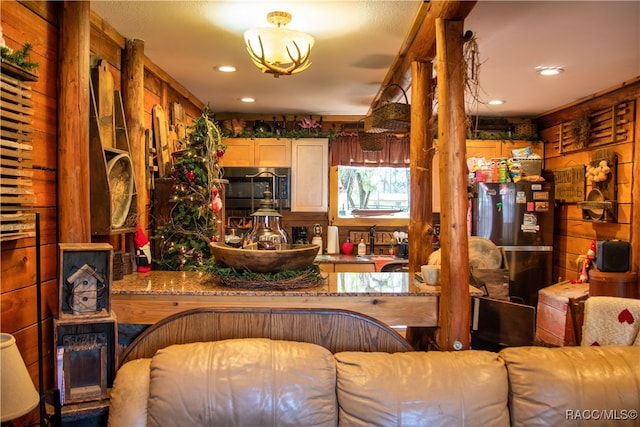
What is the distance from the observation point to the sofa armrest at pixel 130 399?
5.32 ft

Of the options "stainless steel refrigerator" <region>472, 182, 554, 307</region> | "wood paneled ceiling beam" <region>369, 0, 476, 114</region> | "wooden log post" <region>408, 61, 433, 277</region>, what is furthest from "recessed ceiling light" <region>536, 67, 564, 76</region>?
"stainless steel refrigerator" <region>472, 182, 554, 307</region>

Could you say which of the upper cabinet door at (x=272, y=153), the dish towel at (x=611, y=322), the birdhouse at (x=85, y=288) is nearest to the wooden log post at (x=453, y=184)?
the dish towel at (x=611, y=322)

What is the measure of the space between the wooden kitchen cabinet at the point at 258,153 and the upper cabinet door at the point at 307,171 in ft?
0.38

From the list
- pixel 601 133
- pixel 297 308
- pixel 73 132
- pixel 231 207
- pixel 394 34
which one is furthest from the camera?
pixel 231 207

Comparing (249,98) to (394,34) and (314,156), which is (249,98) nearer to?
(314,156)

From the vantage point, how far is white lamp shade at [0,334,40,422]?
4.94 ft

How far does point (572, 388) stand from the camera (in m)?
1.64

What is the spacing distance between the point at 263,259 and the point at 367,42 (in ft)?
5.53

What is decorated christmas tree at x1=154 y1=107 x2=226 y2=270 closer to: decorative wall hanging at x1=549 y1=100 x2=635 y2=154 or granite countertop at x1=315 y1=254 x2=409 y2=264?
granite countertop at x1=315 y1=254 x2=409 y2=264

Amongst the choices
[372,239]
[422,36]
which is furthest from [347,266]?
[422,36]

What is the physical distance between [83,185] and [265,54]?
120cm

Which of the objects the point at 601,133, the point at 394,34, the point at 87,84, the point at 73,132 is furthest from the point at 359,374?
the point at 601,133

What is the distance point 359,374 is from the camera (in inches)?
65.9

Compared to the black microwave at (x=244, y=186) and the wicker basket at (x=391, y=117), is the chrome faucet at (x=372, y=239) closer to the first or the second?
the black microwave at (x=244, y=186)
